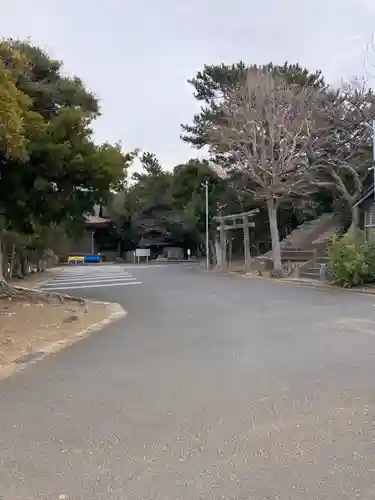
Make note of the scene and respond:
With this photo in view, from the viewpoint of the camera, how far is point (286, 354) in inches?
332

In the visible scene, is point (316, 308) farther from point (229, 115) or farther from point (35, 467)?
point (229, 115)

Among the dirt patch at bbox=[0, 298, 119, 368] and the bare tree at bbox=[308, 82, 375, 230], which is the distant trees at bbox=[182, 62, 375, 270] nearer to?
the bare tree at bbox=[308, 82, 375, 230]

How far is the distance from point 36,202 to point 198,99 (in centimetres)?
2756

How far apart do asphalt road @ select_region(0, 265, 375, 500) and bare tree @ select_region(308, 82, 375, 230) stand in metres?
25.8

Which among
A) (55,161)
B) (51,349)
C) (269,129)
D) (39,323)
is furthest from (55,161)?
(269,129)

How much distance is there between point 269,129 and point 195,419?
28398 mm

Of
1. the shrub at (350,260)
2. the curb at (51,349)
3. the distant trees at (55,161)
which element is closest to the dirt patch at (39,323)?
the curb at (51,349)

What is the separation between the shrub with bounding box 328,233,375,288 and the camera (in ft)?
74.4

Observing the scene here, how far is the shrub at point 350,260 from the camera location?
22672 millimetres

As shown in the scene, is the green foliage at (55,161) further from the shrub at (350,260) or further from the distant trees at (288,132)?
the distant trees at (288,132)

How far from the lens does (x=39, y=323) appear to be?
13.2 m

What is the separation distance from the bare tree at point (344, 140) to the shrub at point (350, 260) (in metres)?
10.7

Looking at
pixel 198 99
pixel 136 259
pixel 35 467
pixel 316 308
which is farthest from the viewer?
pixel 136 259

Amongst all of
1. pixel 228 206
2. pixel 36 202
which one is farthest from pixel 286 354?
pixel 228 206
